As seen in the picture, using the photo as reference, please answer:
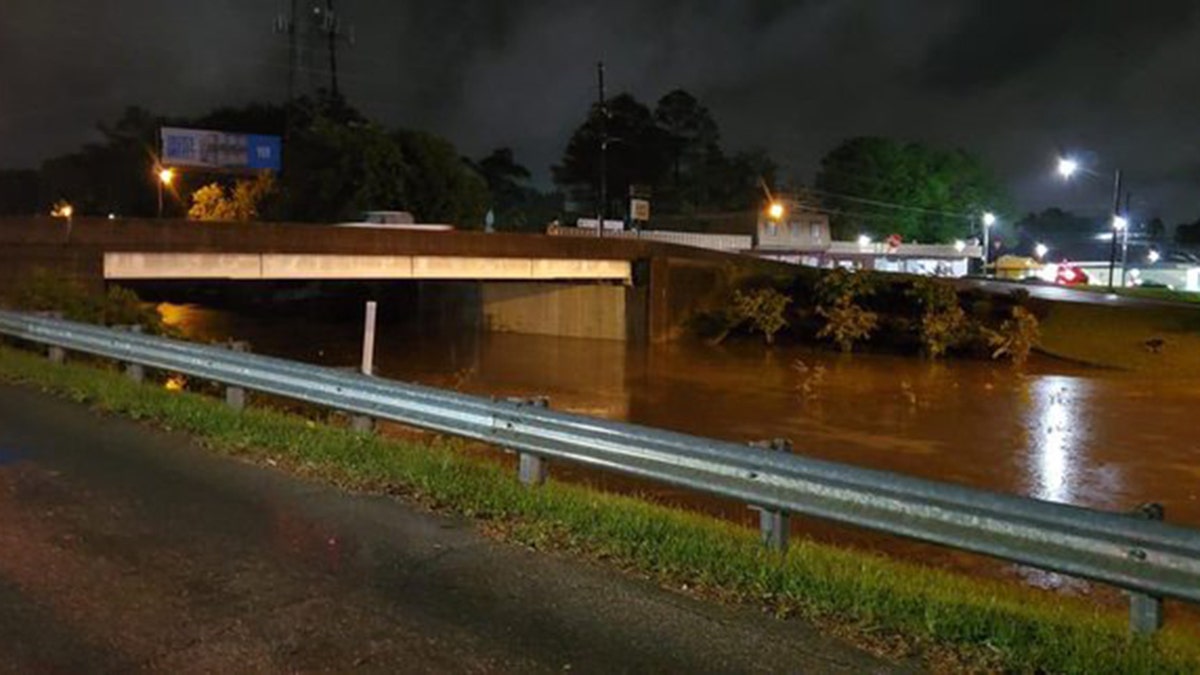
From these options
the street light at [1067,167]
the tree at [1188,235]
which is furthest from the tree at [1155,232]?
the street light at [1067,167]

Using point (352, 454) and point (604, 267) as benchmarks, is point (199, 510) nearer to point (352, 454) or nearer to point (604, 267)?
point (352, 454)

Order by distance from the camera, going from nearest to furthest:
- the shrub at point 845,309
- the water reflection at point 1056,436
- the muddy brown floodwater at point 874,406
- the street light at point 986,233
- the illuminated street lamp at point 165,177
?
the muddy brown floodwater at point 874,406 → the water reflection at point 1056,436 → the shrub at point 845,309 → the illuminated street lamp at point 165,177 → the street light at point 986,233

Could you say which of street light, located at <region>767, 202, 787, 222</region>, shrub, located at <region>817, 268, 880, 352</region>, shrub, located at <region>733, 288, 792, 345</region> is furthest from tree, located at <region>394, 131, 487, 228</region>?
street light, located at <region>767, 202, 787, 222</region>

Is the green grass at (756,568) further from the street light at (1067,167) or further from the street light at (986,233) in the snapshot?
the street light at (986,233)

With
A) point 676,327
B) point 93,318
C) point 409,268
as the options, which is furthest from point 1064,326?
point 93,318

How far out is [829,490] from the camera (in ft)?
20.3

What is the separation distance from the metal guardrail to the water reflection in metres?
5.68

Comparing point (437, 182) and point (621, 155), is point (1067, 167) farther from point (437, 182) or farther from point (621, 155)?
point (621, 155)

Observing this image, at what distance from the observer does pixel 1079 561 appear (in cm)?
518

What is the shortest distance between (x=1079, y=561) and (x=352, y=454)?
5.90 metres

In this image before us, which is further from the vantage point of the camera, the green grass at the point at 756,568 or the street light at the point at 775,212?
the street light at the point at 775,212

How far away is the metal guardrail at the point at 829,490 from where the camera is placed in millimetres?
5039

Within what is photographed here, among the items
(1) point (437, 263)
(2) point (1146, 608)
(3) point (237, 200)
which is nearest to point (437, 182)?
(3) point (237, 200)

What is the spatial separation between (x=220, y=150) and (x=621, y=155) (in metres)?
42.4
